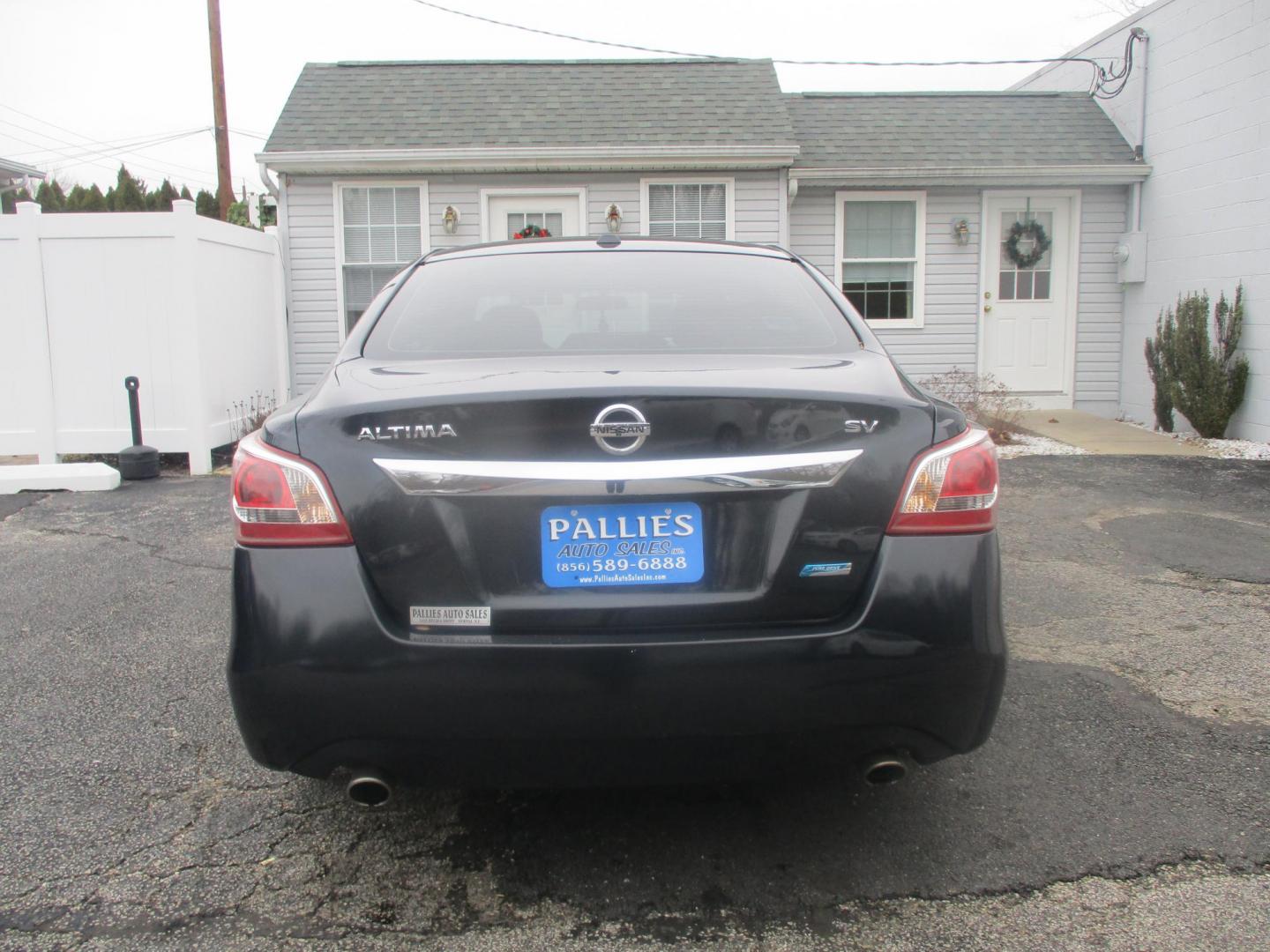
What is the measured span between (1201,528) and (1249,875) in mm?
4187

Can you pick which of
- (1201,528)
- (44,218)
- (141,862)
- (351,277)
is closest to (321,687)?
(141,862)

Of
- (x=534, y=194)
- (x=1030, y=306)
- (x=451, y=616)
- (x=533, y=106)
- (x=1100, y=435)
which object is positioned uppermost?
(x=533, y=106)

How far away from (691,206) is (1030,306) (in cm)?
414

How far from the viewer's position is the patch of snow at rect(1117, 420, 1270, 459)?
8.77m

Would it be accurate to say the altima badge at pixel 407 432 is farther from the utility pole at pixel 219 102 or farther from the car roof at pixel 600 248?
the utility pole at pixel 219 102

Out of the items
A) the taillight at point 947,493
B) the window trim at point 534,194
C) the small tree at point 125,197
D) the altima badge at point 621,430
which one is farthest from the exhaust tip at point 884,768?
the small tree at point 125,197

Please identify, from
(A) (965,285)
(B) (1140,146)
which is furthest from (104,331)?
(B) (1140,146)

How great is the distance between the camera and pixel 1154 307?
11023 millimetres

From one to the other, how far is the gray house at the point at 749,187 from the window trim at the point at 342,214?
0.02 m

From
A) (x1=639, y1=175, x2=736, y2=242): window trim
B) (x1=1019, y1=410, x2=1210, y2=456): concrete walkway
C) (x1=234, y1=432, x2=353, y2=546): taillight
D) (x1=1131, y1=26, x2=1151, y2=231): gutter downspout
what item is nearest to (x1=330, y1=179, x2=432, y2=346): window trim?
(x1=639, y1=175, x2=736, y2=242): window trim

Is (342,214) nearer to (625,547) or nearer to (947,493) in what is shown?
(625,547)

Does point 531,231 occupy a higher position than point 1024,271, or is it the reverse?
point 531,231

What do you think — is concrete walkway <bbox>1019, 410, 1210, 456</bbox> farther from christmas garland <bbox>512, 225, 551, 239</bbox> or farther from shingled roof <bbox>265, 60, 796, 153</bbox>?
christmas garland <bbox>512, 225, 551, 239</bbox>

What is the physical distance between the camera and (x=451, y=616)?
6.71ft
